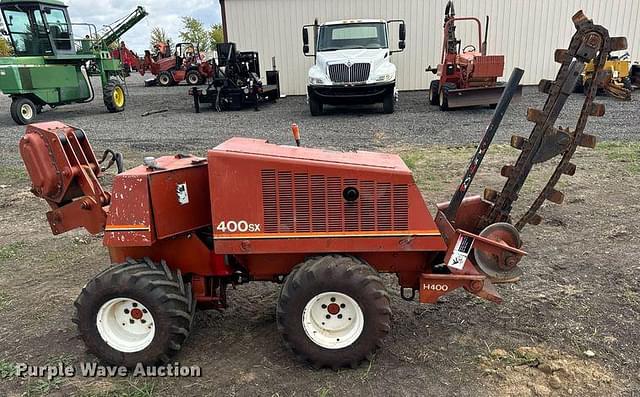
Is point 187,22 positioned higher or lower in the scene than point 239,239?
higher

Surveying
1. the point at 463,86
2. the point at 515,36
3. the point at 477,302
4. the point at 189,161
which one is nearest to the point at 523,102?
the point at 463,86

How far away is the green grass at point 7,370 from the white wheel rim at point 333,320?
5.76ft

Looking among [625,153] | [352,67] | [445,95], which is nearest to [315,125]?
[352,67]

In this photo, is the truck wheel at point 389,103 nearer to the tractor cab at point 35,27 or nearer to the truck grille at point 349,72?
the truck grille at point 349,72

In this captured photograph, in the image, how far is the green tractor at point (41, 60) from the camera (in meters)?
13.5

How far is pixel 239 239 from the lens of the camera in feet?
9.71

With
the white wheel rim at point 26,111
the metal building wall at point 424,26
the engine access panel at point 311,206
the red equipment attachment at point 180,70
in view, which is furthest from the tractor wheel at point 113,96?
the engine access panel at point 311,206

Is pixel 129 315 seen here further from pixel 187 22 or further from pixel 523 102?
pixel 187 22

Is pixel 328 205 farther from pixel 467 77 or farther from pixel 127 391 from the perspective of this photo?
pixel 467 77

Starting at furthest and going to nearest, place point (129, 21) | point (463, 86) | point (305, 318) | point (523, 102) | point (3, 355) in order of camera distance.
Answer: point (129, 21)
point (523, 102)
point (463, 86)
point (3, 355)
point (305, 318)

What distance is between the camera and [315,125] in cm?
1248

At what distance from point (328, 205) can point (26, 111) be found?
13739mm

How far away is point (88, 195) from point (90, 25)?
47.5 ft

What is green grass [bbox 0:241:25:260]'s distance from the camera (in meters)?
4.89
